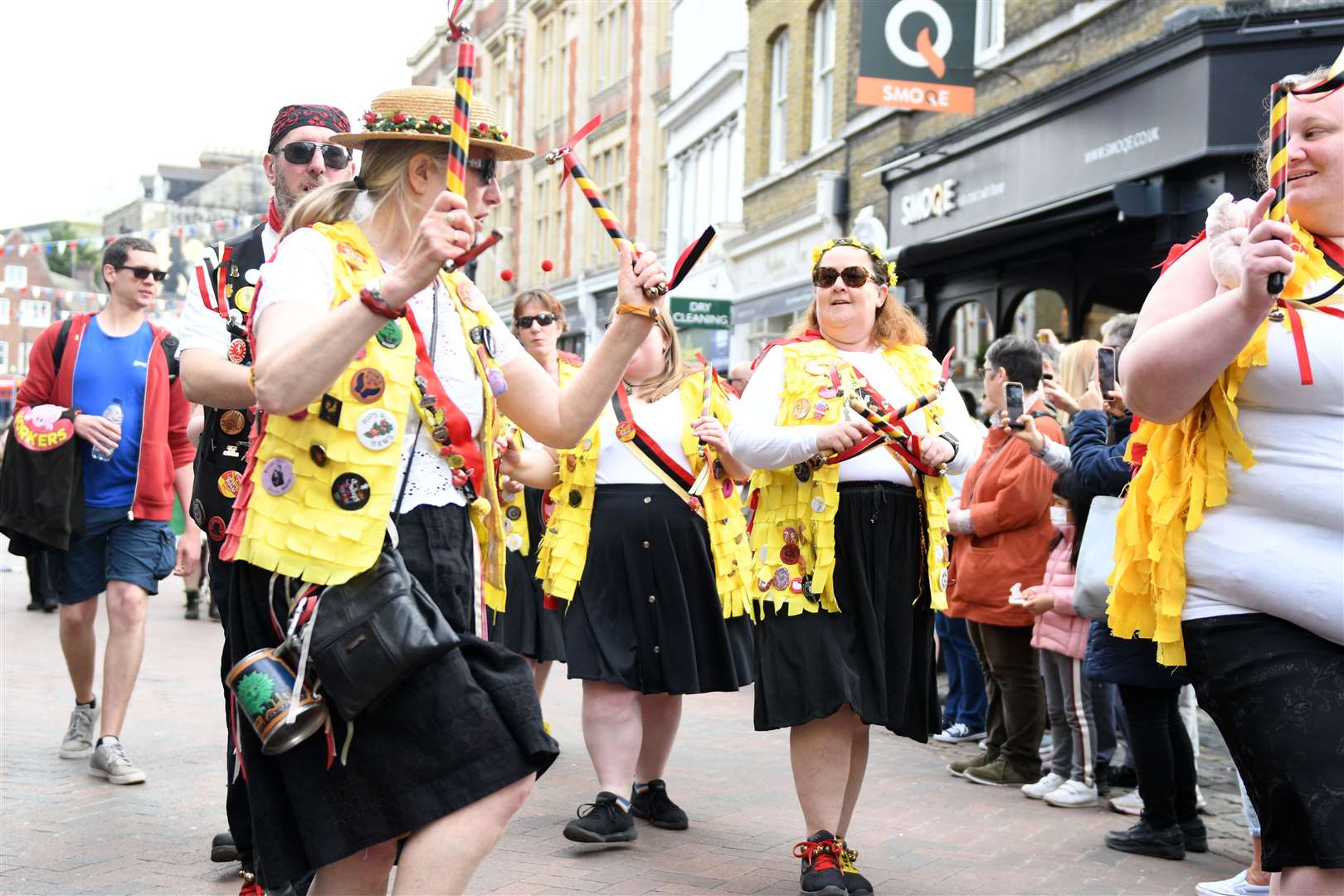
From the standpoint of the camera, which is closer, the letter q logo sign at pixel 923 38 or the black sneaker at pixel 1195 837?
the black sneaker at pixel 1195 837

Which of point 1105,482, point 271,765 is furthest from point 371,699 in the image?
point 1105,482

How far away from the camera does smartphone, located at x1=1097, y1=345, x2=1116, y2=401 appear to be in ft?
17.0

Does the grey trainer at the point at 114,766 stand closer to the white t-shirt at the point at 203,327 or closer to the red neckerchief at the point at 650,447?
the red neckerchief at the point at 650,447

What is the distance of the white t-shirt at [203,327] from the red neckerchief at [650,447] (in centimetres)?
194

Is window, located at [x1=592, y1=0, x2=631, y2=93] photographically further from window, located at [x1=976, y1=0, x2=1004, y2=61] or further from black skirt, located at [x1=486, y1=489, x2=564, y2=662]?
black skirt, located at [x1=486, y1=489, x2=564, y2=662]

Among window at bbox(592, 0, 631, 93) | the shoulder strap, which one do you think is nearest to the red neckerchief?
the shoulder strap

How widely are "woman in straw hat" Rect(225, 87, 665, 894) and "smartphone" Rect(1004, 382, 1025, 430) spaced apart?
2650mm

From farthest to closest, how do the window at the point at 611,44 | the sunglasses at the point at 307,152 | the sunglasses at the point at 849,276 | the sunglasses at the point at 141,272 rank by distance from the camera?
1. the window at the point at 611,44
2. the sunglasses at the point at 141,272
3. the sunglasses at the point at 849,276
4. the sunglasses at the point at 307,152

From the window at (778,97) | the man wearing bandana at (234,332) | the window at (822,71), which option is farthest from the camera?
the window at (778,97)

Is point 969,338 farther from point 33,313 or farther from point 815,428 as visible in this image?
point 33,313

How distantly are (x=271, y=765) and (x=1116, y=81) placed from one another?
36.0 ft

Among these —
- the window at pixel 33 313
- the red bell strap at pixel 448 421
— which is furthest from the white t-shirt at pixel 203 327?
the window at pixel 33 313

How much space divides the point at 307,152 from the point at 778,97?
18233 millimetres

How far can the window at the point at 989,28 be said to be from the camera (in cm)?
1476
